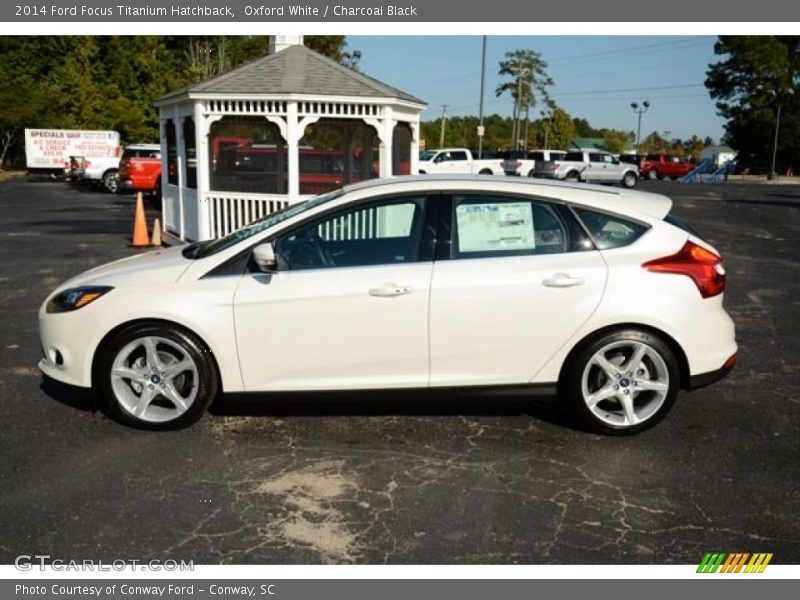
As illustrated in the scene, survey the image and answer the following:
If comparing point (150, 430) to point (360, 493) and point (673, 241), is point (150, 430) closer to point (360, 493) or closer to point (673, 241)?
point (360, 493)

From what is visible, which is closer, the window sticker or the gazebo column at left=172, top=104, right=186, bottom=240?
the window sticker

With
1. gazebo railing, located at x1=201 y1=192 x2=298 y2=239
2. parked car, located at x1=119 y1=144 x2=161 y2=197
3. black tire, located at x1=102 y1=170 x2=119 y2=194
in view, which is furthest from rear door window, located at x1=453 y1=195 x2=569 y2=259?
black tire, located at x1=102 y1=170 x2=119 y2=194

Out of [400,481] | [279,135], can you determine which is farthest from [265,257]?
[279,135]

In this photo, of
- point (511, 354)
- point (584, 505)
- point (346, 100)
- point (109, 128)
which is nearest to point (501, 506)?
point (584, 505)

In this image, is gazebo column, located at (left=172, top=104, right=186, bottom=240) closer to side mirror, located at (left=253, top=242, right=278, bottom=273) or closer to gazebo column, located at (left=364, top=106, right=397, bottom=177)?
gazebo column, located at (left=364, top=106, right=397, bottom=177)

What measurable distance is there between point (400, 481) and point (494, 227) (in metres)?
1.67

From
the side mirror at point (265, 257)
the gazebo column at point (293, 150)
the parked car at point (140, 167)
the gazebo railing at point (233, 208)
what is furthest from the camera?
the parked car at point (140, 167)

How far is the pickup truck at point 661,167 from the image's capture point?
5484 centimetres

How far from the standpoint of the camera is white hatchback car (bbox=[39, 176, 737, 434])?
4.76m

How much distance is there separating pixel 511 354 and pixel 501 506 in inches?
43.6

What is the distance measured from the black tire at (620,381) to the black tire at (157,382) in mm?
2206

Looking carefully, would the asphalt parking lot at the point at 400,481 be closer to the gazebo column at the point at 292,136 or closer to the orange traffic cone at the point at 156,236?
the gazebo column at the point at 292,136

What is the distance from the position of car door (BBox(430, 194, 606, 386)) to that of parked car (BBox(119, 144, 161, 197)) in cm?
2304

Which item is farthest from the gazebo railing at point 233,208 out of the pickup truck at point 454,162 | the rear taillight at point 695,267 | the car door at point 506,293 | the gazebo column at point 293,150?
the pickup truck at point 454,162
